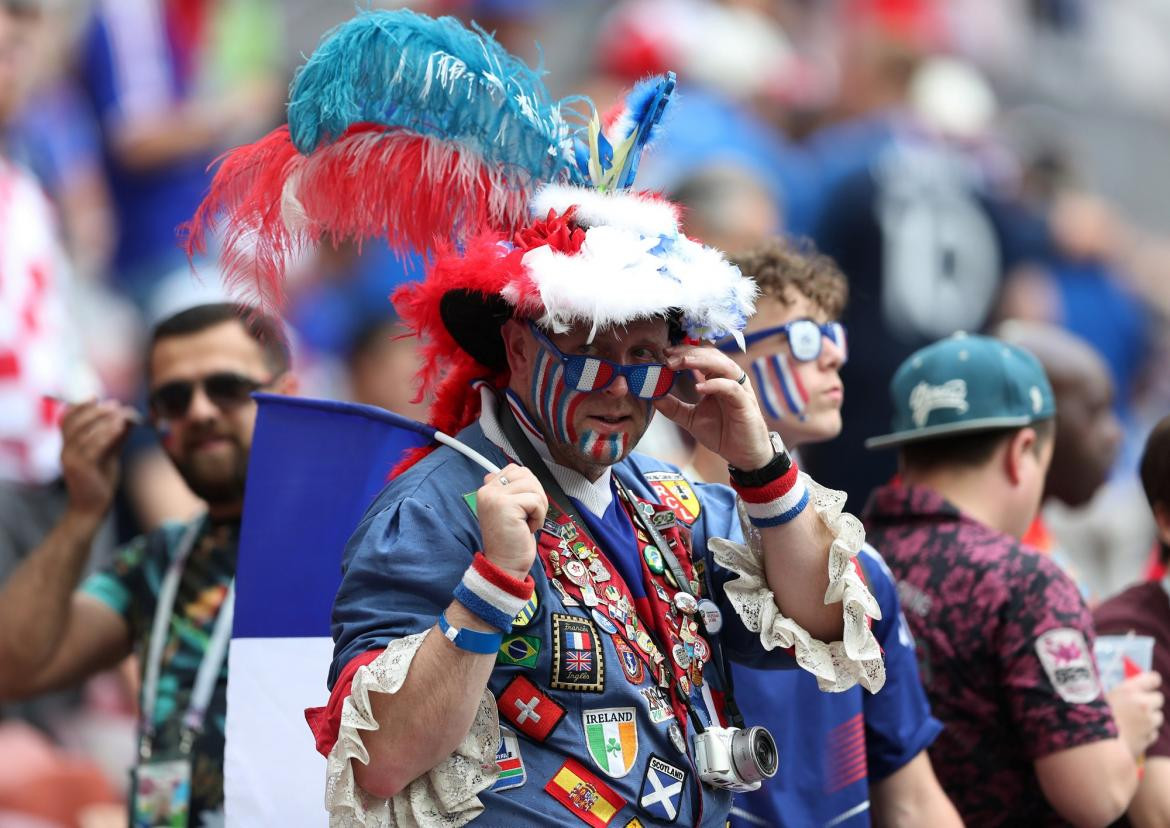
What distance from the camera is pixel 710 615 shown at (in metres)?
3.08

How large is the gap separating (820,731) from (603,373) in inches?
39.8

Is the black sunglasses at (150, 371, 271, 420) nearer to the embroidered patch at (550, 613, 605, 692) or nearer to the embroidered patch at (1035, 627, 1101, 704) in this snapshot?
the embroidered patch at (550, 613, 605, 692)

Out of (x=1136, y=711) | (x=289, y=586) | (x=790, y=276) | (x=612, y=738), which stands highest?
(x=790, y=276)

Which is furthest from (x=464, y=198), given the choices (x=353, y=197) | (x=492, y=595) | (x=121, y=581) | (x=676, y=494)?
(x=121, y=581)

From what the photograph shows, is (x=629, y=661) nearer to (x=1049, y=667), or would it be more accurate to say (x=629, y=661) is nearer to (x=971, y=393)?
(x=1049, y=667)

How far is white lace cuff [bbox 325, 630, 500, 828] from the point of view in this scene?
8.37ft

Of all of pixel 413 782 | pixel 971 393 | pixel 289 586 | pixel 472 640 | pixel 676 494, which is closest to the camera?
pixel 472 640

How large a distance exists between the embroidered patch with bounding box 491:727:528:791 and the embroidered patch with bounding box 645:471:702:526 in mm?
638

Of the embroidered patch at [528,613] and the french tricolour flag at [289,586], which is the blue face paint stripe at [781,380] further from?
the embroidered patch at [528,613]

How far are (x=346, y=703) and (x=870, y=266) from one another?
408 centimetres

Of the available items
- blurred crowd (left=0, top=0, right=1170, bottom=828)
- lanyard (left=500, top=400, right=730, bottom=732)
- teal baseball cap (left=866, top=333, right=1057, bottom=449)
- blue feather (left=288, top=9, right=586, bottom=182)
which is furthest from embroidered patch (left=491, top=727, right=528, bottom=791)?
blurred crowd (left=0, top=0, right=1170, bottom=828)

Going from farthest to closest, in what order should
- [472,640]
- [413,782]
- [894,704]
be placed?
[894,704]
[413,782]
[472,640]

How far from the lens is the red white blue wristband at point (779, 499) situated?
2992mm

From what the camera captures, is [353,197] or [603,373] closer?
[603,373]
